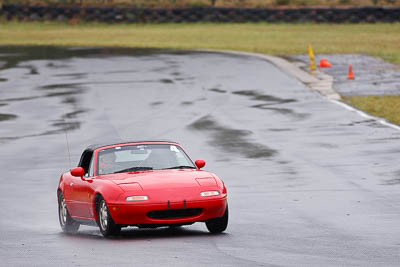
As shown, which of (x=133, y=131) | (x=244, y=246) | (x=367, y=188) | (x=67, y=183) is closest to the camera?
(x=244, y=246)

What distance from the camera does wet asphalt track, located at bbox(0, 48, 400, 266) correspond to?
36.2ft

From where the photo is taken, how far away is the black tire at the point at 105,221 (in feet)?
39.8

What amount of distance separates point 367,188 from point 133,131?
10251 mm

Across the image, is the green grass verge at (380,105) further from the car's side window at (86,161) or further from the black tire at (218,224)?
the black tire at (218,224)

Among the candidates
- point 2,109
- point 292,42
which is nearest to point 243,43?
point 292,42

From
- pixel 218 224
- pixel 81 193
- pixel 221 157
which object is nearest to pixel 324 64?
pixel 221 157

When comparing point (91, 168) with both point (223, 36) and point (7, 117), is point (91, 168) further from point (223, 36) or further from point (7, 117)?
point (223, 36)

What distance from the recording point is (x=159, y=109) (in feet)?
102

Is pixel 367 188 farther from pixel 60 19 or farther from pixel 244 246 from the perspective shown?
pixel 60 19

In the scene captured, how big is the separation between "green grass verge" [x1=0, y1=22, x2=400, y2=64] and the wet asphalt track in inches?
446

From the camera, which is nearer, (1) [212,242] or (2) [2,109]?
(1) [212,242]

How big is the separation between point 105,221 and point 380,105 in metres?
19.4

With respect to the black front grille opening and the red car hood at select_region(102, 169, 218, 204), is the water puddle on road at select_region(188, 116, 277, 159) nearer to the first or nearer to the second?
the red car hood at select_region(102, 169, 218, 204)

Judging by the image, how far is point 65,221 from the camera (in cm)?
1415
